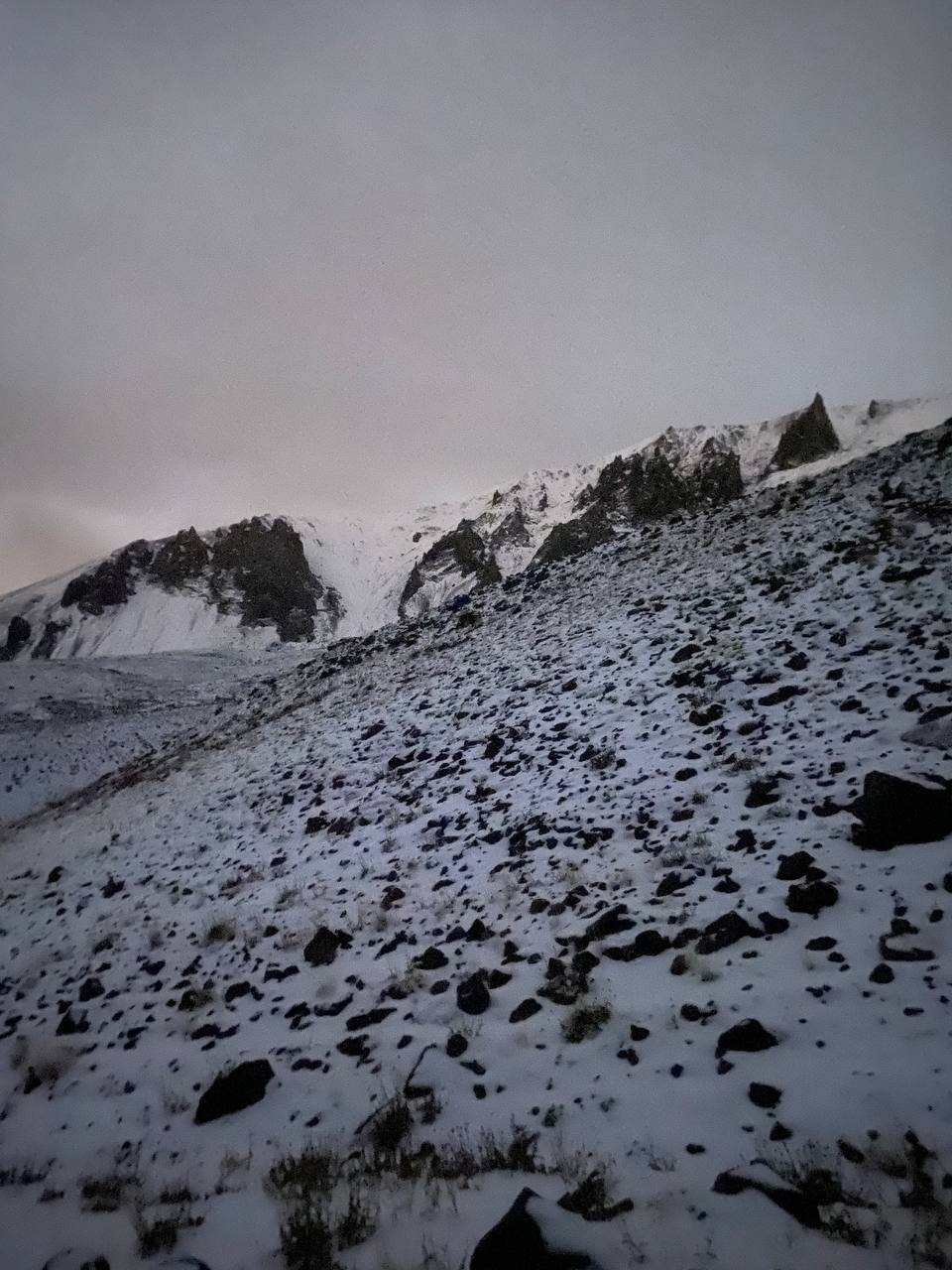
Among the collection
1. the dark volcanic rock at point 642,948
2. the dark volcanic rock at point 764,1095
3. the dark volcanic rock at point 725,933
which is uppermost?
the dark volcanic rock at point 725,933

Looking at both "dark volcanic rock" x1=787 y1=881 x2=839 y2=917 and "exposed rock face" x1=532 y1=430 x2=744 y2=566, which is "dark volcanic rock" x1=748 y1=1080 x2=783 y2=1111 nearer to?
"dark volcanic rock" x1=787 y1=881 x2=839 y2=917

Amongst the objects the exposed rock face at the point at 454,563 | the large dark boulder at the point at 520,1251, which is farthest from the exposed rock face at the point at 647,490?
the large dark boulder at the point at 520,1251

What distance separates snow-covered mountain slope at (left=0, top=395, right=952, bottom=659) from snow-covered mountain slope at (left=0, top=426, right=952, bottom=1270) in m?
119

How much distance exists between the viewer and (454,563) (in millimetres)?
161500

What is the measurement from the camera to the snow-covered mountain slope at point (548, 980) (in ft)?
11.1

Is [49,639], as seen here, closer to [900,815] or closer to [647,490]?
[647,490]

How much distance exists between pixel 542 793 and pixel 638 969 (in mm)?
4030

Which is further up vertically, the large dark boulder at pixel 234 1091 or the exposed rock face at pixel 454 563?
the exposed rock face at pixel 454 563

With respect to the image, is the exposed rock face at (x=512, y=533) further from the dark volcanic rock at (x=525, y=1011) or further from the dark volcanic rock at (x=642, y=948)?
the dark volcanic rock at (x=525, y=1011)

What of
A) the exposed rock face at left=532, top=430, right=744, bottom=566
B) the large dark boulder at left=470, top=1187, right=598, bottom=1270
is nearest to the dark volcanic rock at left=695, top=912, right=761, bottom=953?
the large dark boulder at left=470, top=1187, right=598, bottom=1270

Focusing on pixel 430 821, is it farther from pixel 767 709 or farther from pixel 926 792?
pixel 926 792

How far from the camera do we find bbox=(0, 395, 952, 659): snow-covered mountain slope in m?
139

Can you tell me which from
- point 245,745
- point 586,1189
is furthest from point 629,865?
point 245,745

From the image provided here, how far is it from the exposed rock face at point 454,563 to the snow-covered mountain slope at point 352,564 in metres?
0.46
